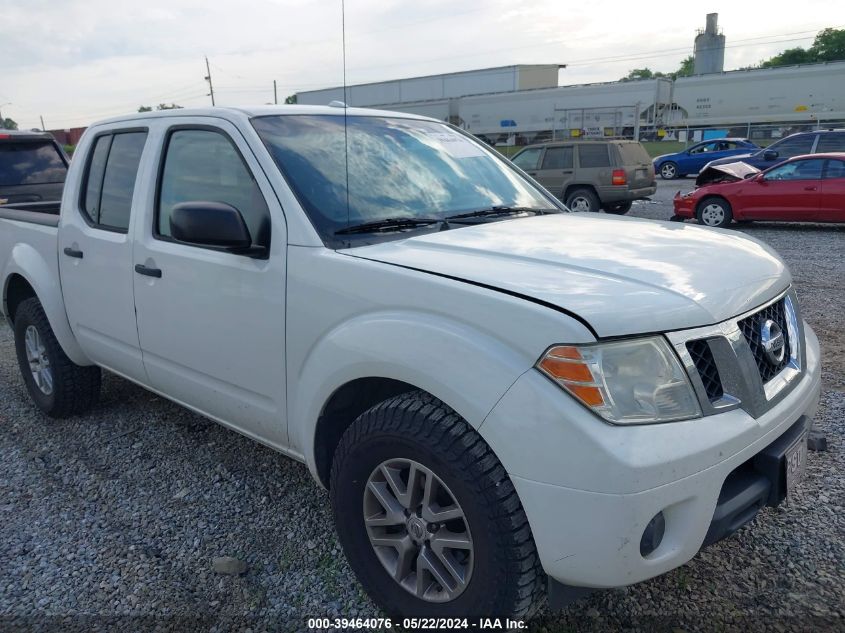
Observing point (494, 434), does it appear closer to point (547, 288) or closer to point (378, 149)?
point (547, 288)

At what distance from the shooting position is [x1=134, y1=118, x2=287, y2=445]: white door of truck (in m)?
2.77

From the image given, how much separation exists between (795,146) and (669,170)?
421 inches

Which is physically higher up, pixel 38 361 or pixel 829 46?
pixel 829 46

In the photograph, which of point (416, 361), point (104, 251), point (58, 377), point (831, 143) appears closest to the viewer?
point (416, 361)

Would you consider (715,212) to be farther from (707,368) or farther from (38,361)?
(707,368)

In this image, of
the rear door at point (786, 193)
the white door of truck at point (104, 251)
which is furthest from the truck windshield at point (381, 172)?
the rear door at point (786, 193)

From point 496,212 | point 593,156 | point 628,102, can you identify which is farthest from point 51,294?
point 628,102

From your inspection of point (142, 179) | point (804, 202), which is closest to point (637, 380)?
point (142, 179)

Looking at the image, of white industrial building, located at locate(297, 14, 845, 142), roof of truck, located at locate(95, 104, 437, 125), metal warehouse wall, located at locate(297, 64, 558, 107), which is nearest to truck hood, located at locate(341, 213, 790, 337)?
roof of truck, located at locate(95, 104, 437, 125)

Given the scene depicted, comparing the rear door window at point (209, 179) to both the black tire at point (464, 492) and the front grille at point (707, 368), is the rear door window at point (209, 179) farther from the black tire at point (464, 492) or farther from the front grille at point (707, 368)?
the front grille at point (707, 368)

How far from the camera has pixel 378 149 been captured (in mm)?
3201

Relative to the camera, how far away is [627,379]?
1.94 meters

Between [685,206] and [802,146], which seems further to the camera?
[802,146]

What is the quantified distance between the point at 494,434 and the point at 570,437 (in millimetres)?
222
